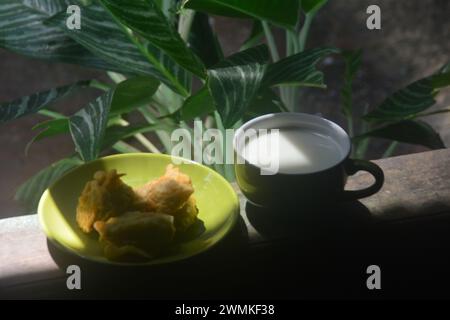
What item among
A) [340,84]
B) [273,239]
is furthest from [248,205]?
[340,84]

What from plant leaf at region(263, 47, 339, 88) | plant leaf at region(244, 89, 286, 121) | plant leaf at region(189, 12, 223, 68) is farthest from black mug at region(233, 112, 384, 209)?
plant leaf at region(189, 12, 223, 68)

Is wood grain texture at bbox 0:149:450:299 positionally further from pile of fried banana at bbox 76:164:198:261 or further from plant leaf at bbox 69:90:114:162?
plant leaf at bbox 69:90:114:162

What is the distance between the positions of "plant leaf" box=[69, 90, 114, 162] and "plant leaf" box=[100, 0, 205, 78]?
0.38 ft

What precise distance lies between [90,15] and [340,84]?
4.08 feet

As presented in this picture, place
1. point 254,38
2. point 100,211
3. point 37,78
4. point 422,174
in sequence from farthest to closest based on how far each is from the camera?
point 37,78, point 254,38, point 422,174, point 100,211

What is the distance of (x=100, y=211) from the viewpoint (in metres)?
0.98

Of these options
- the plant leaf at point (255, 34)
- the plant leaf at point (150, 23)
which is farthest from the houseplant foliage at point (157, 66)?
the plant leaf at point (255, 34)

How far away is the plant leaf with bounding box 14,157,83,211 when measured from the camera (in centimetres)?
144

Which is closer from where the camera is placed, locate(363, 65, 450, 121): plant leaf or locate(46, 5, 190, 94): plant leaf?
locate(46, 5, 190, 94): plant leaf

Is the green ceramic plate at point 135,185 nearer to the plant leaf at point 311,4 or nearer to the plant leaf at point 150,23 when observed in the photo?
the plant leaf at point 150,23

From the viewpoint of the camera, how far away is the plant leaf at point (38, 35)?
124cm

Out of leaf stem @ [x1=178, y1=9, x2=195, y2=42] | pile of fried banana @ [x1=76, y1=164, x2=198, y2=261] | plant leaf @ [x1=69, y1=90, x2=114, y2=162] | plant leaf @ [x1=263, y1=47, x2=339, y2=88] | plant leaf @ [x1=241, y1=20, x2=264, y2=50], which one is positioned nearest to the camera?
pile of fried banana @ [x1=76, y1=164, x2=198, y2=261]

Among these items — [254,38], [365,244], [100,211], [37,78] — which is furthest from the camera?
[37,78]
